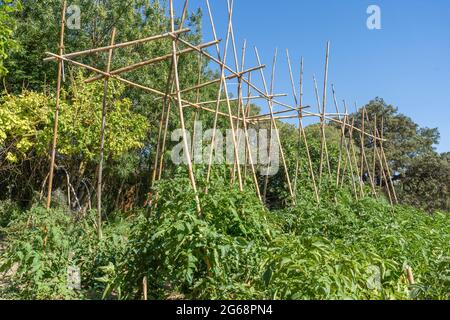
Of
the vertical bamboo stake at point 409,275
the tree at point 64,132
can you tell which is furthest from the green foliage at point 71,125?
the vertical bamboo stake at point 409,275

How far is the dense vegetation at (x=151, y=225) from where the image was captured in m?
2.97

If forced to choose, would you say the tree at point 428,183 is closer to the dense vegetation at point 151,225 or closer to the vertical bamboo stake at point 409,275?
the dense vegetation at point 151,225

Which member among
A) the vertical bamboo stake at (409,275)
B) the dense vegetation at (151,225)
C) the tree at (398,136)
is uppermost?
the tree at (398,136)

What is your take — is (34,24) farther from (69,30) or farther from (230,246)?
(230,246)

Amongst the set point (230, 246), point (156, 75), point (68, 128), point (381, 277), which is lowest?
point (381, 277)

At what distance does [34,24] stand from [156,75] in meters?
2.98

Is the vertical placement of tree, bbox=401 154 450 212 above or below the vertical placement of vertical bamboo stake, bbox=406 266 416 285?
above

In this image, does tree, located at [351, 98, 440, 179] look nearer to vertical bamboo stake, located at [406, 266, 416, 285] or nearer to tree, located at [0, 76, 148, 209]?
tree, located at [0, 76, 148, 209]

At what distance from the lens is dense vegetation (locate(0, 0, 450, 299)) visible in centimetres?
297

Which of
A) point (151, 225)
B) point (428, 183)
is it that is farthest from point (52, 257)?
point (428, 183)

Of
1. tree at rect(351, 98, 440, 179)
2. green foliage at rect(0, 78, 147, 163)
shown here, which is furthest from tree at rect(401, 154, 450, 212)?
green foliage at rect(0, 78, 147, 163)

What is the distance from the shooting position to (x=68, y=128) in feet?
26.9
